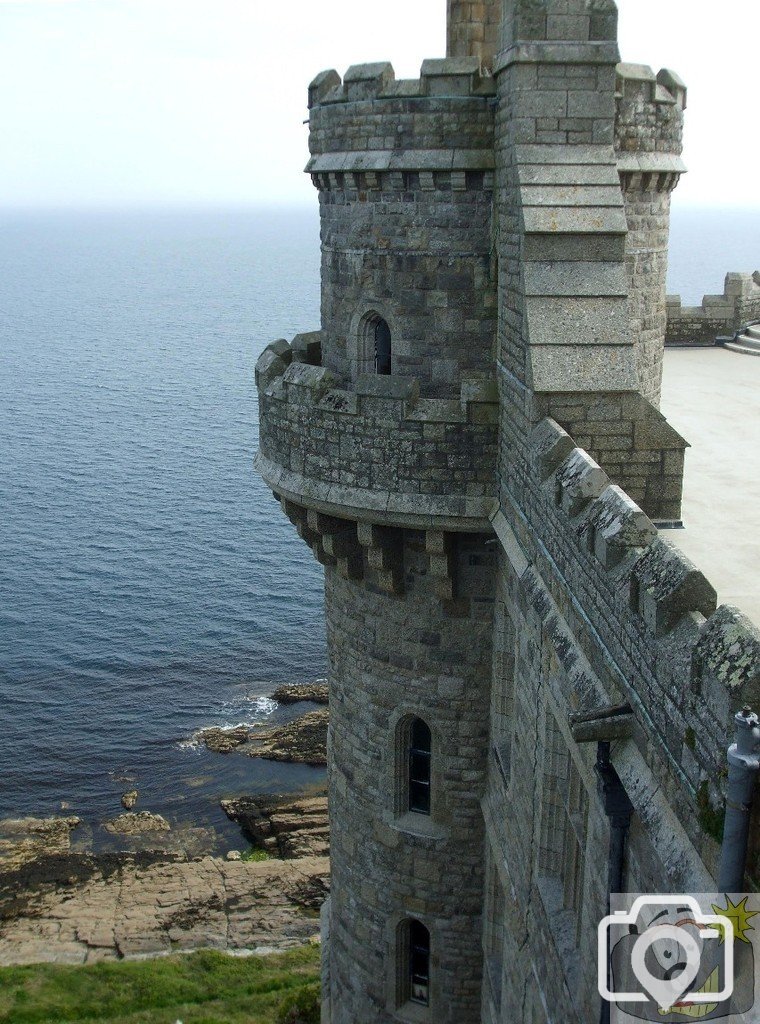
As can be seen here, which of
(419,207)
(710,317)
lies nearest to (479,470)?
(419,207)

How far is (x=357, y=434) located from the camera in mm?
14055

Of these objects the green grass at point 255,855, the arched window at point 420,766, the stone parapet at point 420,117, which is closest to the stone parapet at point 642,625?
the stone parapet at point 420,117

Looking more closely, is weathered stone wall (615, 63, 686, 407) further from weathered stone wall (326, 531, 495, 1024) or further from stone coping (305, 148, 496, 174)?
weathered stone wall (326, 531, 495, 1024)

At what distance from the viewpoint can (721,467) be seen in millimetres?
13766

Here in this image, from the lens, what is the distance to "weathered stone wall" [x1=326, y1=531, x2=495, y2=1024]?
14.9 metres

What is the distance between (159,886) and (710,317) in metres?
21.8

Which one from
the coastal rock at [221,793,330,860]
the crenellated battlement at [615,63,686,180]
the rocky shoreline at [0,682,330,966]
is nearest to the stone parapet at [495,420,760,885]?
the crenellated battlement at [615,63,686,180]

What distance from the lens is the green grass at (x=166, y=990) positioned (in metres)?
25.7

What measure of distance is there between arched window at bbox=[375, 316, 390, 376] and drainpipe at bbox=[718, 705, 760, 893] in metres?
9.42

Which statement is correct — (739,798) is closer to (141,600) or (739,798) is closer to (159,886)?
(159,886)

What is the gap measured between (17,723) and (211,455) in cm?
3056

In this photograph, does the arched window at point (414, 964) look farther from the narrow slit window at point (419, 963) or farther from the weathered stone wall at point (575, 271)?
the weathered stone wall at point (575, 271)

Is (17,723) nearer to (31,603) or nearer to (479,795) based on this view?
(31,603)

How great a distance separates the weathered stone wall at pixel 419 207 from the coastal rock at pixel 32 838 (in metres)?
26.0
